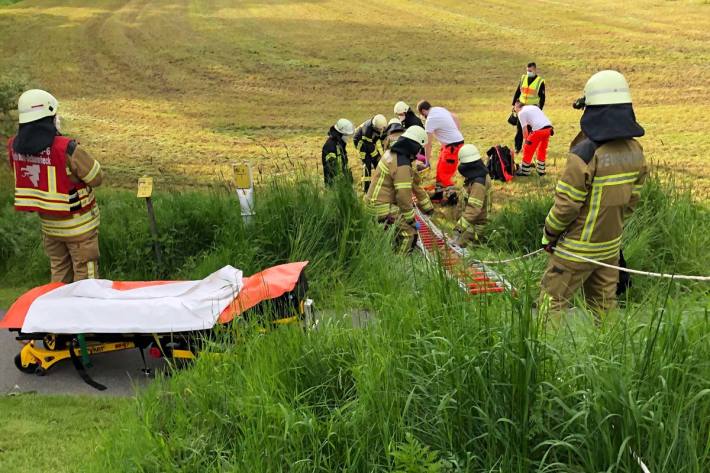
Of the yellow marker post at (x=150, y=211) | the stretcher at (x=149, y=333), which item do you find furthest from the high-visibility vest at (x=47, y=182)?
the stretcher at (x=149, y=333)

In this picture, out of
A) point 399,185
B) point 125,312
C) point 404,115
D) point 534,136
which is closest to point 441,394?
point 125,312

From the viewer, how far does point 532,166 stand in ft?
37.5

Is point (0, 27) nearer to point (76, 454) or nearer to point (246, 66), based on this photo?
point (246, 66)

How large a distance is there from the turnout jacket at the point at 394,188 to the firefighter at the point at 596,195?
8.89 ft

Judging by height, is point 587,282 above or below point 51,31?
below

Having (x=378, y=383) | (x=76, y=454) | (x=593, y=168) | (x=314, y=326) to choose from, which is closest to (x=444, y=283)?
(x=378, y=383)

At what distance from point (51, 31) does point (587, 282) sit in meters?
26.6

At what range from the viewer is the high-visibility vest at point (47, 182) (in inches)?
221

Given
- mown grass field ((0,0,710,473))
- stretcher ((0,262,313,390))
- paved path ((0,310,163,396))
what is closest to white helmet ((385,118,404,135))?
mown grass field ((0,0,710,473))

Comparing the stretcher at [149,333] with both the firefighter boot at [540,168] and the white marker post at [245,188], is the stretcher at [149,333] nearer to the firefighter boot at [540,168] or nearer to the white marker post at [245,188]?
the white marker post at [245,188]

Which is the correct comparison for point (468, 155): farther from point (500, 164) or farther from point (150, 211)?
point (150, 211)

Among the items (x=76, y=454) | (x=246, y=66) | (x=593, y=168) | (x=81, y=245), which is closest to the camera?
(x=76, y=454)

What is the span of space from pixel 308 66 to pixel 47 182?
17.4 metres

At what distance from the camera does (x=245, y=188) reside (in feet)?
21.8
